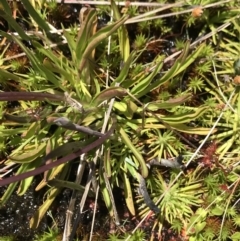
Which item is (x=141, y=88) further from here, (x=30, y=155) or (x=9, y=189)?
(x=9, y=189)

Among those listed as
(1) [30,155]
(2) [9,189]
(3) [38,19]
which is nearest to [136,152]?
(1) [30,155]

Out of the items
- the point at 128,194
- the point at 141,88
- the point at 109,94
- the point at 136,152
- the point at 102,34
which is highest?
the point at 102,34

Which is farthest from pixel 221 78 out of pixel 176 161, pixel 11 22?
pixel 11 22

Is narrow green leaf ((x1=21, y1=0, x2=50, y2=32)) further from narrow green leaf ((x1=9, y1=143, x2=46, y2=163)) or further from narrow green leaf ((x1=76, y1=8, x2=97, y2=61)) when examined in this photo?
narrow green leaf ((x1=9, y1=143, x2=46, y2=163))

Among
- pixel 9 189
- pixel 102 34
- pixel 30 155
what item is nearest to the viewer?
pixel 102 34

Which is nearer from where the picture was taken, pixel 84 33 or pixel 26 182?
pixel 84 33

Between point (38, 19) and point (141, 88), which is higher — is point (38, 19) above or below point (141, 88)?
above

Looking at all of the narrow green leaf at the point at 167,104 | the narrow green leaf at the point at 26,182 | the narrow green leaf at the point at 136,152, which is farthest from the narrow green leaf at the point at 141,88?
the narrow green leaf at the point at 26,182

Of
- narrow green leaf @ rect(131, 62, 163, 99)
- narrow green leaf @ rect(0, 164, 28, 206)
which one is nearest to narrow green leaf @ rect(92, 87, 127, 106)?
narrow green leaf @ rect(131, 62, 163, 99)

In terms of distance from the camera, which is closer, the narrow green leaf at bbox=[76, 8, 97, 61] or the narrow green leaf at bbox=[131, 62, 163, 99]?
the narrow green leaf at bbox=[76, 8, 97, 61]

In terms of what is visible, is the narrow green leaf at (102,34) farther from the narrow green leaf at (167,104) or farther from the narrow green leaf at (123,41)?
the narrow green leaf at (167,104)

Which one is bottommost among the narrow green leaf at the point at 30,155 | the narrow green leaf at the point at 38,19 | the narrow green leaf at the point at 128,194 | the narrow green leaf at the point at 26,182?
the narrow green leaf at the point at 128,194
